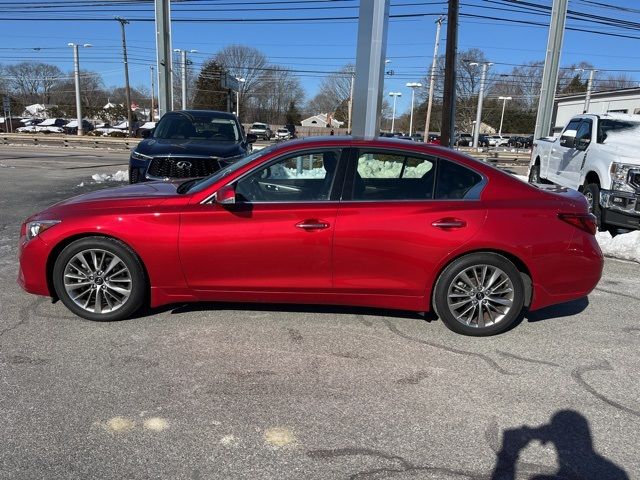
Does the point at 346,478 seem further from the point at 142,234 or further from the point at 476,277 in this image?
the point at 142,234

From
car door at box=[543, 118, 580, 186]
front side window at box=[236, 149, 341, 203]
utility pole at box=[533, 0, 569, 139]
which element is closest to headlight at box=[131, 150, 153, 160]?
front side window at box=[236, 149, 341, 203]

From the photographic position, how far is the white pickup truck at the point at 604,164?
764cm

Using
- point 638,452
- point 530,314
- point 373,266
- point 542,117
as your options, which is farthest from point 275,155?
point 542,117

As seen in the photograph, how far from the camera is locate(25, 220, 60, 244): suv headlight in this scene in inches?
164

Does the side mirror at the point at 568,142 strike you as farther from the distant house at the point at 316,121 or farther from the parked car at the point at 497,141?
the distant house at the point at 316,121

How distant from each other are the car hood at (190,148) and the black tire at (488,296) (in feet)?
16.6

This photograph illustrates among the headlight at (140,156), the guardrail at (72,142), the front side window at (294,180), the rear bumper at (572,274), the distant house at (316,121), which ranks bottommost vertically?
the guardrail at (72,142)

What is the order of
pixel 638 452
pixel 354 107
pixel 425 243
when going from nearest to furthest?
pixel 638 452, pixel 425 243, pixel 354 107

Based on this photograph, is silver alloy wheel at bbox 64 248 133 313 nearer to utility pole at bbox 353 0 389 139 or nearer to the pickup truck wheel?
utility pole at bbox 353 0 389 139

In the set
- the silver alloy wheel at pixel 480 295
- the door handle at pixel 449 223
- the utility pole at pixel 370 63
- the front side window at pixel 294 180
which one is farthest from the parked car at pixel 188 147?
the silver alloy wheel at pixel 480 295

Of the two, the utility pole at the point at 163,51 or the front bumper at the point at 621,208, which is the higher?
the utility pole at the point at 163,51

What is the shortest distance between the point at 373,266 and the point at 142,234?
187 centimetres

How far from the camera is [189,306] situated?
A: 4.67 m

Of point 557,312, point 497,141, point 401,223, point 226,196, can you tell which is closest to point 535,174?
point 557,312
